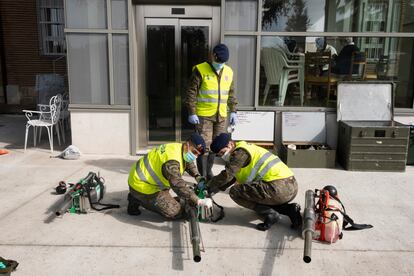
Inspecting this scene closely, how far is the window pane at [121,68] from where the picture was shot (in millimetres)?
6508

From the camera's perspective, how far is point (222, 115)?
5.46 m

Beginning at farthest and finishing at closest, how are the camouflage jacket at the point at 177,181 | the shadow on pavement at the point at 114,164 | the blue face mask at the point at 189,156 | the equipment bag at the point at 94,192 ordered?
the shadow on pavement at the point at 114,164
the equipment bag at the point at 94,192
the blue face mask at the point at 189,156
the camouflage jacket at the point at 177,181

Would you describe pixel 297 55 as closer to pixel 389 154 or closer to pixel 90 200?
pixel 389 154

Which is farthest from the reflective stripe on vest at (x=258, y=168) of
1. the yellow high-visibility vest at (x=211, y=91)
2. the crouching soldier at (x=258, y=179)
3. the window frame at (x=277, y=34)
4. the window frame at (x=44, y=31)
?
the window frame at (x=44, y=31)

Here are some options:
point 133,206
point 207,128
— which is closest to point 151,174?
point 133,206

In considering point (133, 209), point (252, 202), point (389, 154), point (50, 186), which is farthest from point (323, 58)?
point (50, 186)

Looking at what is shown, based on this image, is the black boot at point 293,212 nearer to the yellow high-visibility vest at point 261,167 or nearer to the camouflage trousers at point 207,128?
the yellow high-visibility vest at point 261,167

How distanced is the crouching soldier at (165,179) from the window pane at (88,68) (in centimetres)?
288

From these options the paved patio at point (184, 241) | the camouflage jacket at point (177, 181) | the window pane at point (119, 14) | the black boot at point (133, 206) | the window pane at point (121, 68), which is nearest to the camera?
the paved patio at point (184, 241)

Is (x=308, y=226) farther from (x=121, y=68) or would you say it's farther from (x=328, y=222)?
(x=121, y=68)

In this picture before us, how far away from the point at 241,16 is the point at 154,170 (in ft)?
11.6

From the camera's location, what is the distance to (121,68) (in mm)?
6582

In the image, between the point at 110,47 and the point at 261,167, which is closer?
the point at 261,167

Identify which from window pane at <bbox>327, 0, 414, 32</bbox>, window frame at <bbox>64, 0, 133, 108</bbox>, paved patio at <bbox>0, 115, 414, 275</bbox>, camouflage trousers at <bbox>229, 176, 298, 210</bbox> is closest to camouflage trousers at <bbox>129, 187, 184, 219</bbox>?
paved patio at <bbox>0, 115, 414, 275</bbox>
